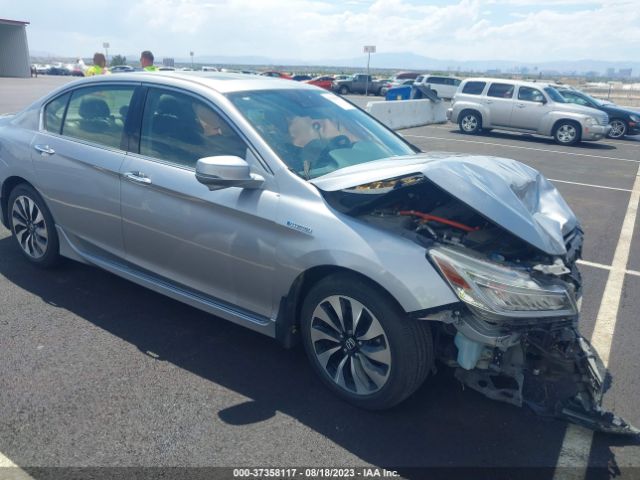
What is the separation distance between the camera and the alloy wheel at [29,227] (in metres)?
4.66

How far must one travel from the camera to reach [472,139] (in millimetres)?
16750

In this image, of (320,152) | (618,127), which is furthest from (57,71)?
(320,152)

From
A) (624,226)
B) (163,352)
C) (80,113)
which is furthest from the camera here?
(624,226)

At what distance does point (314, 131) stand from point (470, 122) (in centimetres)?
1535

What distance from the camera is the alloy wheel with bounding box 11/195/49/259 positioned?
4.66 meters

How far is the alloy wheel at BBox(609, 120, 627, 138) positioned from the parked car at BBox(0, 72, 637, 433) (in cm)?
1679

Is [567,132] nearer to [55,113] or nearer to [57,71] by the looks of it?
[55,113]

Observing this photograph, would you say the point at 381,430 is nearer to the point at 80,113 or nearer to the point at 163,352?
the point at 163,352

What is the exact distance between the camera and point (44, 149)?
447 centimetres

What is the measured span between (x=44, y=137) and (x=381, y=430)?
11.6 ft

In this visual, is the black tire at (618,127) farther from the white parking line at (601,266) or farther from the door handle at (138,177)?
the door handle at (138,177)

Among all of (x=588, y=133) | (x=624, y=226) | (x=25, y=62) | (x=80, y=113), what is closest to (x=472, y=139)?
(x=588, y=133)

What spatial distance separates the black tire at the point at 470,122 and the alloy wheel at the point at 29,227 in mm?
15492

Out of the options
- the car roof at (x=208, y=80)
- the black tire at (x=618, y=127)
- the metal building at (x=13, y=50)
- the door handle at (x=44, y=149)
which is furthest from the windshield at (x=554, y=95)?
the metal building at (x=13, y=50)
